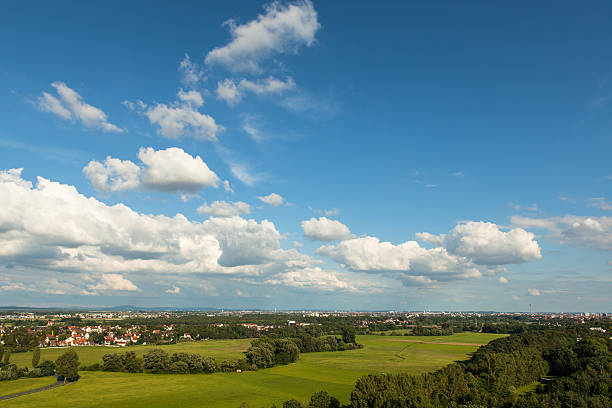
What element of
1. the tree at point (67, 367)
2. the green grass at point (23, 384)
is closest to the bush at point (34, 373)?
the green grass at point (23, 384)

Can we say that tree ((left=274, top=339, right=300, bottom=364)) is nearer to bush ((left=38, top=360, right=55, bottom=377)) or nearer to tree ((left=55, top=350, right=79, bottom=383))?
tree ((left=55, top=350, right=79, bottom=383))

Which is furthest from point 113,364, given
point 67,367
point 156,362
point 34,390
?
point 34,390

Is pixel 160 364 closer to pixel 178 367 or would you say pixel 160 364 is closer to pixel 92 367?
pixel 178 367

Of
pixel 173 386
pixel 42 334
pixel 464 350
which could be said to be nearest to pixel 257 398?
pixel 173 386

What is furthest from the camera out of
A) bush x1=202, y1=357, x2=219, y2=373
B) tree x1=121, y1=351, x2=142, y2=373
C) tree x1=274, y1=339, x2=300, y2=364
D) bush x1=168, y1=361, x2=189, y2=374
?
tree x1=274, y1=339, x2=300, y2=364

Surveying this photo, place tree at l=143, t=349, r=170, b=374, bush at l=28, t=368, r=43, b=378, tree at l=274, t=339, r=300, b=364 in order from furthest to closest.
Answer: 1. tree at l=274, t=339, r=300, b=364
2. tree at l=143, t=349, r=170, b=374
3. bush at l=28, t=368, r=43, b=378

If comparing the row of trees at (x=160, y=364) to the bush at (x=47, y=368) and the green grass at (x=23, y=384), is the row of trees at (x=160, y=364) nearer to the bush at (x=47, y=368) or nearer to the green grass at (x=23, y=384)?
the bush at (x=47, y=368)

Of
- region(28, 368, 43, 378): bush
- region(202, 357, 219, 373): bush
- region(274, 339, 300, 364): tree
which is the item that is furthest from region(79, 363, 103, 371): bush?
region(274, 339, 300, 364): tree
